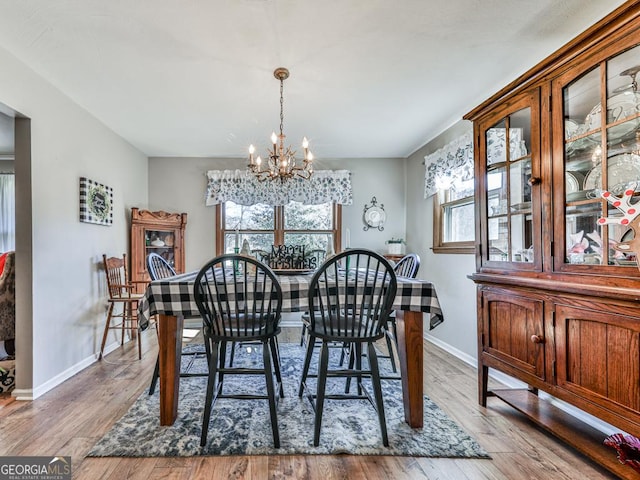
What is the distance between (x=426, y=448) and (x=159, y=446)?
4.68 ft

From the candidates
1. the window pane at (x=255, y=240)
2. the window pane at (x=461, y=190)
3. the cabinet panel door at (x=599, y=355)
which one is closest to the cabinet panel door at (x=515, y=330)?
the cabinet panel door at (x=599, y=355)

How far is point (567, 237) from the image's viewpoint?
1729 mm

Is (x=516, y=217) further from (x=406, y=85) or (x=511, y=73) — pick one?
(x=406, y=85)

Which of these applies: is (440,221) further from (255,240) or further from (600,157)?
(255,240)

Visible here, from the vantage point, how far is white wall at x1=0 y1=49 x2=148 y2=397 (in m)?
2.41

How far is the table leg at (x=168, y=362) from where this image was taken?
76.7 inches

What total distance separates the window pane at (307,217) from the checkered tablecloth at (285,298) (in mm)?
2802

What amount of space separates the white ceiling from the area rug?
2.33 m

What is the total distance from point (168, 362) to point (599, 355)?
2.24 m

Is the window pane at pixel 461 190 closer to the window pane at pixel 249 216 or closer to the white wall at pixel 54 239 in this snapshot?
the window pane at pixel 249 216

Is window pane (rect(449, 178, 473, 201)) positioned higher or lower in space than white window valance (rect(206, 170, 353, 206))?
lower

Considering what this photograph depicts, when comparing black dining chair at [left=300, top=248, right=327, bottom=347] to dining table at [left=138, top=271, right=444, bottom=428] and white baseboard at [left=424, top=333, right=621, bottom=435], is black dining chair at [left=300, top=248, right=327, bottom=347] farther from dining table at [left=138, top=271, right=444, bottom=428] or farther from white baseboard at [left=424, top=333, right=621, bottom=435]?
white baseboard at [left=424, top=333, right=621, bottom=435]

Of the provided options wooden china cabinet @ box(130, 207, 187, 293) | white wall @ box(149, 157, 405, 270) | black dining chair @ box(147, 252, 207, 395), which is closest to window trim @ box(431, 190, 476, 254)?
white wall @ box(149, 157, 405, 270)

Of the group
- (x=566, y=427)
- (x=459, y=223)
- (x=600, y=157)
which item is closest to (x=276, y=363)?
(x=566, y=427)
